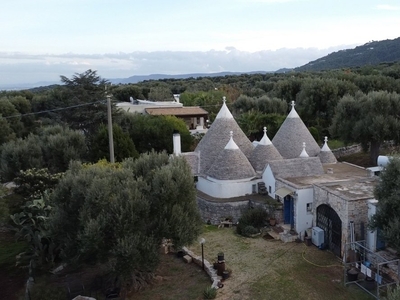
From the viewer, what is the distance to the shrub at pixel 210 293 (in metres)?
13.6

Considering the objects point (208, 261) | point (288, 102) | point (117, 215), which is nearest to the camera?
point (117, 215)

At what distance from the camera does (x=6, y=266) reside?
18312 mm

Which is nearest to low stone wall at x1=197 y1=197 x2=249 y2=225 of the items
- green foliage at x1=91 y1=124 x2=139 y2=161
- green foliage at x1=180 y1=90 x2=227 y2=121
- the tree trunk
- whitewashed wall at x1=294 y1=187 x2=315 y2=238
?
whitewashed wall at x1=294 y1=187 x2=315 y2=238

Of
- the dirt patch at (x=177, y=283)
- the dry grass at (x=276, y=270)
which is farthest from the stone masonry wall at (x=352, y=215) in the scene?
the dirt patch at (x=177, y=283)

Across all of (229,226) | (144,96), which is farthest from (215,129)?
(144,96)

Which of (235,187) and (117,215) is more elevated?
(117,215)

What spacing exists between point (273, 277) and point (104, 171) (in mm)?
7942

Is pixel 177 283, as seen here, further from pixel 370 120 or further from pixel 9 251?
pixel 370 120

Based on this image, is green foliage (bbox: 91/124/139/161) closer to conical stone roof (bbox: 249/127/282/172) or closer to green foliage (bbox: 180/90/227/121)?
conical stone roof (bbox: 249/127/282/172)

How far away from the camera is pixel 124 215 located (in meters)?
13.1

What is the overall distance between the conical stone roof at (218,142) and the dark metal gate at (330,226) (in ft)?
25.6

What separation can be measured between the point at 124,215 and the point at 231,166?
1032cm

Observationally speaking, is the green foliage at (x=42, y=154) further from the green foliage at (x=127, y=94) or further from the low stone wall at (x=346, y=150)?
the green foliage at (x=127, y=94)

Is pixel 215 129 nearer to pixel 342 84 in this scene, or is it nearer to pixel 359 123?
pixel 359 123
